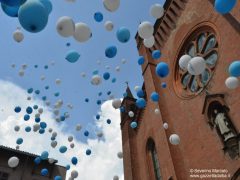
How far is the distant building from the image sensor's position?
58.7 feet

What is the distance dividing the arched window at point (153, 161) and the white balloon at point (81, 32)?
9.30 meters

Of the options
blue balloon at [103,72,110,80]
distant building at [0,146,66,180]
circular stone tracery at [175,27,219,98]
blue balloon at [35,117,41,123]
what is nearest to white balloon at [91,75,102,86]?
blue balloon at [103,72,110,80]

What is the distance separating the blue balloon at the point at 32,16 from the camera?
472cm

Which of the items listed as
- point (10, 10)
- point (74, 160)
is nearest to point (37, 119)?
point (74, 160)

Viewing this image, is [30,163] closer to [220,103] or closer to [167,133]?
[167,133]

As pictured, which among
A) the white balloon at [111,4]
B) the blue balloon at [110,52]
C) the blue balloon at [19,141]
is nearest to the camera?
the white balloon at [111,4]

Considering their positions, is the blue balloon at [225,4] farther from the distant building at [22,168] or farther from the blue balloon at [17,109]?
the distant building at [22,168]

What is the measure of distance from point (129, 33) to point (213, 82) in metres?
4.77

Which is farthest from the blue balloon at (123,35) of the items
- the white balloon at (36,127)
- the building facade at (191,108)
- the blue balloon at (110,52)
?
the white balloon at (36,127)

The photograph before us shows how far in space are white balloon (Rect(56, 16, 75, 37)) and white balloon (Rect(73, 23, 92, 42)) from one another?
0.43 m

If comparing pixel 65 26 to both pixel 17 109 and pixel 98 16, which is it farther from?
pixel 17 109

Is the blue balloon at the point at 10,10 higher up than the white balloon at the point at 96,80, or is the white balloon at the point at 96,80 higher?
the white balloon at the point at 96,80

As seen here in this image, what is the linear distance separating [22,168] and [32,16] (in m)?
16.6

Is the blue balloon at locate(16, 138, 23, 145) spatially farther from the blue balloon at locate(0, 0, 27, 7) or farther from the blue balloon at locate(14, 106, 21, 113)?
the blue balloon at locate(0, 0, 27, 7)
